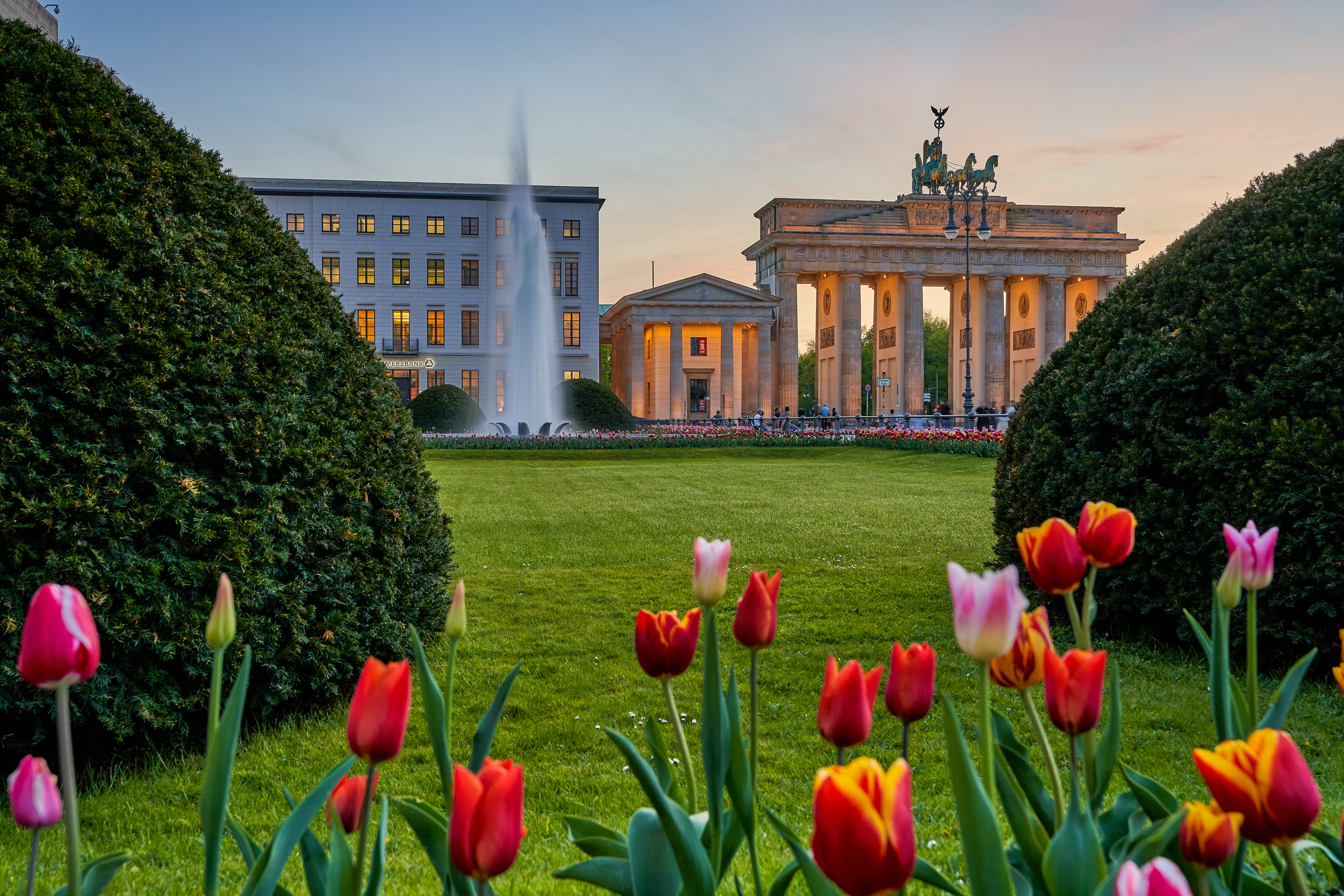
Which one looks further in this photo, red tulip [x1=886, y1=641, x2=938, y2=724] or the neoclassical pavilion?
the neoclassical pavilion

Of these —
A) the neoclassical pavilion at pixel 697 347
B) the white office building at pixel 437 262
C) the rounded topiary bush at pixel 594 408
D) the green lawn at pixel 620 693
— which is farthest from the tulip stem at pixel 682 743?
the neoclassical pavilion at pixel 697 347

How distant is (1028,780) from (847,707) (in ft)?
1.76

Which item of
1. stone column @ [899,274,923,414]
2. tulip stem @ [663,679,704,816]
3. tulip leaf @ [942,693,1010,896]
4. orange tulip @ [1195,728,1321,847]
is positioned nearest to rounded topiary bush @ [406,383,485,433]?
tulip stem @ [663,679,704,816]

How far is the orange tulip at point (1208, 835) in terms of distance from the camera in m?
1.06

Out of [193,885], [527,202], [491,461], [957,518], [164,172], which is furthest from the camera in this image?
[527,202]

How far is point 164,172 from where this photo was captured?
3.91 metres

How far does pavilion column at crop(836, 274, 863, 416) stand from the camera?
6581 cm

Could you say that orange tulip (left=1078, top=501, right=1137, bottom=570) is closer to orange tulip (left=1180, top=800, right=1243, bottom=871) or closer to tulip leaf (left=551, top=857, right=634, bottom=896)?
orange tulip (left=1180, top=800, right=1243, bottom=871)

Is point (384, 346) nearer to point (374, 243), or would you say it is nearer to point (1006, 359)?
point (374, 243)

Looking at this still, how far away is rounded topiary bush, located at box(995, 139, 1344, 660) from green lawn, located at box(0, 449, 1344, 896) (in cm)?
50

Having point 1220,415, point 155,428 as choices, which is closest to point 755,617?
point 155,428

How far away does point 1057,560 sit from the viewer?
147 centimetres

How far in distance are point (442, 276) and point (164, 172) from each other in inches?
2080

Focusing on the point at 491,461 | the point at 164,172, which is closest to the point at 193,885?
the point at 164,172
